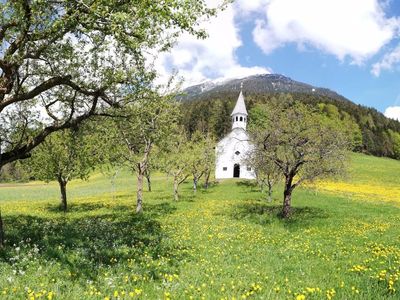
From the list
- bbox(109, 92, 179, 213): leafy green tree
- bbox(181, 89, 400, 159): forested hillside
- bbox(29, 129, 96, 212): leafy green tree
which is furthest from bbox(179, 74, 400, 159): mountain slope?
bbox(29, 129, 96, 212): leafy green tree

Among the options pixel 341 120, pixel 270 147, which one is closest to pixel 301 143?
pixel 270 147

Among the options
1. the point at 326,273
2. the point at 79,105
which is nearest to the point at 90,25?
the point at 79,105

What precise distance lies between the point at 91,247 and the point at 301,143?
1721 centimetres

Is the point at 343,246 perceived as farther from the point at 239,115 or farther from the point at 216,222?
the point at 239,115

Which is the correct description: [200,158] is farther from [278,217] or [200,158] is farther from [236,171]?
[236,171]

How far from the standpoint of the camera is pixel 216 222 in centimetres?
2417

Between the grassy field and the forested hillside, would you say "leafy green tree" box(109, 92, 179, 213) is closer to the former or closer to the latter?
the grassy field

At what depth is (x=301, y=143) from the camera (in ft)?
86.1

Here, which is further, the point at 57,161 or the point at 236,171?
the point at 236,171

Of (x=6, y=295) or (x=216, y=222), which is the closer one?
(x=6, y=295)

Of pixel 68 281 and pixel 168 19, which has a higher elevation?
pixel 168 19

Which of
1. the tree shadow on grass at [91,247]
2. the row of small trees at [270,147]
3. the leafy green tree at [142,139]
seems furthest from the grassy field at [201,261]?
the leafy green tree at [142,139]

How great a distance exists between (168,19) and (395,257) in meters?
12.2

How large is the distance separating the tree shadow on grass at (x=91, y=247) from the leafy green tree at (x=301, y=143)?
1098 cm
